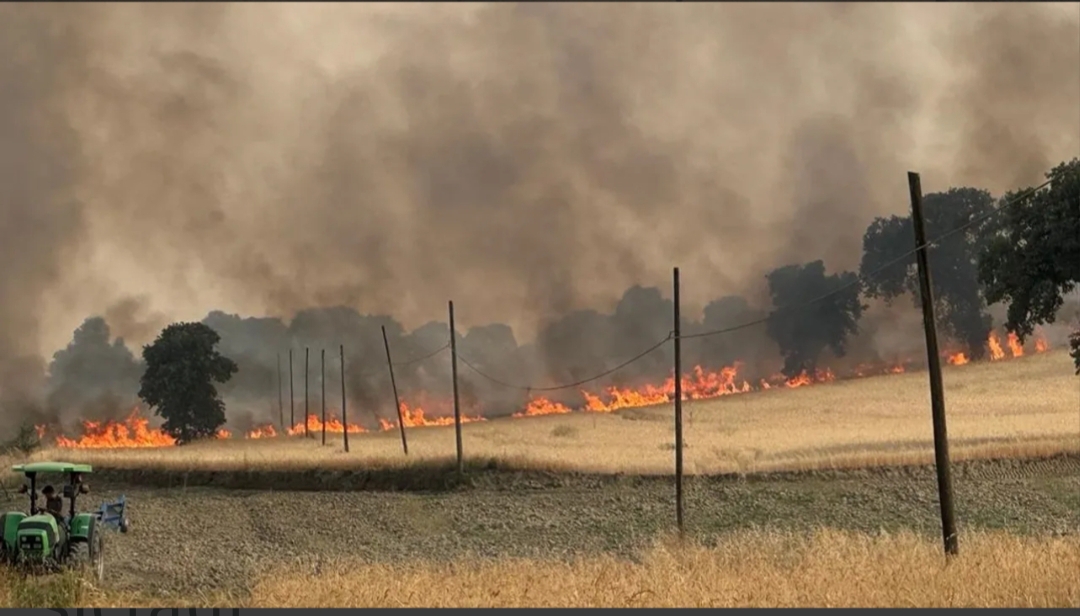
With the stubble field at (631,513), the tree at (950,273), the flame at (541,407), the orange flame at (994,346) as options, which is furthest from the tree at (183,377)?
the orange flame at (994,346)

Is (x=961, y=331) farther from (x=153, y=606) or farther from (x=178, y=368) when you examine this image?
(x=153, y=606)

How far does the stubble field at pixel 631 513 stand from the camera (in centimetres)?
1850

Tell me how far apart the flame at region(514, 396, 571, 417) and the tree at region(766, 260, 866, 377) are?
73.2 feet

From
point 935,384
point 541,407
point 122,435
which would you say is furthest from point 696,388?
point 935,384

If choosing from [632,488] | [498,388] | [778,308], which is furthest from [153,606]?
[778,308]

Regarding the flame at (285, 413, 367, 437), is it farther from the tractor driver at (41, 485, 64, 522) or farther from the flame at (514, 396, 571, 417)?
the tractor driver at (41, 485, 64, 522)

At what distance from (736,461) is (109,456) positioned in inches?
1257

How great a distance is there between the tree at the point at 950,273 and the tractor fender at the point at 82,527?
7570cm

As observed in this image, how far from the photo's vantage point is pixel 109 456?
52844 millimetres

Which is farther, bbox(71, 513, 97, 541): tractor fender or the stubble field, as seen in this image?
bbox(71, 513, 97, 541): tractor fender

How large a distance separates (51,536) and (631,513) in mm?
21928

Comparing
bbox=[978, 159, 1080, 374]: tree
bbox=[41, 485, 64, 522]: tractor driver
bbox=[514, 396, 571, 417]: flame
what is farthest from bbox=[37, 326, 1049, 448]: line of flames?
bbox=[41, 485, 64, 522]: tractor driver

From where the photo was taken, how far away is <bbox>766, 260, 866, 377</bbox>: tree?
9519 cm

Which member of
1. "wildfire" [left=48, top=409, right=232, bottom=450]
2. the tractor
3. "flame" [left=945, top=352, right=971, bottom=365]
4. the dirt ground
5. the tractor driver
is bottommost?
the dirt ground
